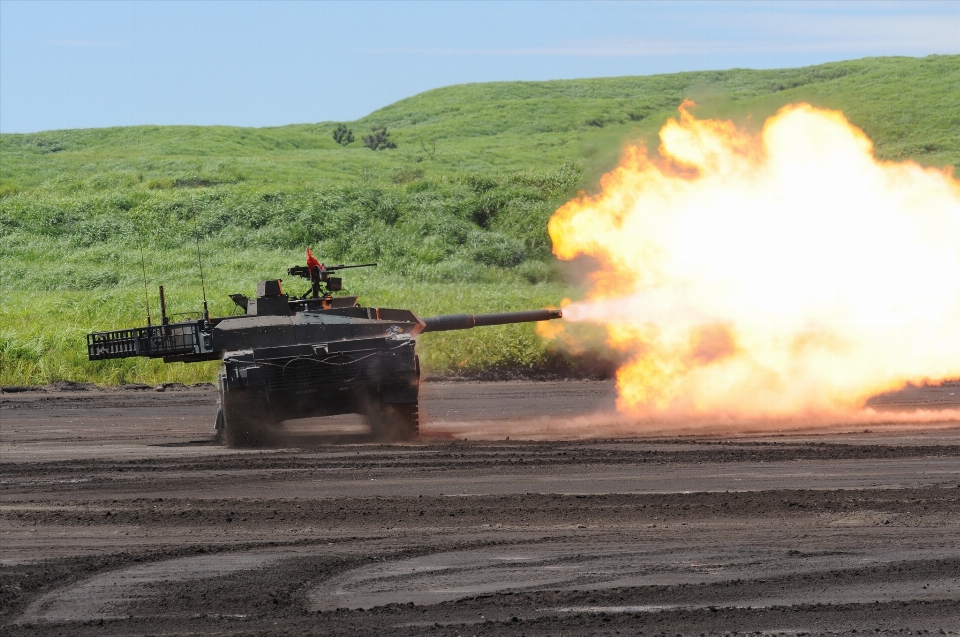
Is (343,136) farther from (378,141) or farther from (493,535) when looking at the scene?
(493,535)

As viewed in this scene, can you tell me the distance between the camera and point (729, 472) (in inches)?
640

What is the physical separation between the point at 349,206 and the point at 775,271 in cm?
4355

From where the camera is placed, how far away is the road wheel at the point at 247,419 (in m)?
20.3

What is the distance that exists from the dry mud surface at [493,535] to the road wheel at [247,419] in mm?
716

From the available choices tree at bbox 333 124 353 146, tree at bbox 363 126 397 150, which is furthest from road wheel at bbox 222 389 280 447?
tree at bbox 333 124 353 146

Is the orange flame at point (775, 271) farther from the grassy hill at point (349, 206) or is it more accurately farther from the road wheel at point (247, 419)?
the road wheel at point (247, 419)

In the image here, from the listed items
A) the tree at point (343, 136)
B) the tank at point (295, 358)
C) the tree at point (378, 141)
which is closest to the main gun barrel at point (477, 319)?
the tank at point (295, 358)

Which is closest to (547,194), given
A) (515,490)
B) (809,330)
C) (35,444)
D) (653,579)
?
(809,330)

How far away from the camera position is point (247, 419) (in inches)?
810

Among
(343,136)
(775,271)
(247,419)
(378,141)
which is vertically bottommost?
(247,419)

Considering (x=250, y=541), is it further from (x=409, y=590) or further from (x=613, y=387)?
(x=613, y=387)

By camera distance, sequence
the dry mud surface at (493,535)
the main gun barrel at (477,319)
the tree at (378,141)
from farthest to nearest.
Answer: the tree at (378,141), the main gun barrel at (477,319), the dry mud surface at (493,535)

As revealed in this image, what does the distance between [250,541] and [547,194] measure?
53589mm

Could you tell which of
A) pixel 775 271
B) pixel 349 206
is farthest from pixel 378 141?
pixel 775 271
